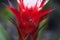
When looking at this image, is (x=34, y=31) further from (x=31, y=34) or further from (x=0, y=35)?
(x=0, y=35)

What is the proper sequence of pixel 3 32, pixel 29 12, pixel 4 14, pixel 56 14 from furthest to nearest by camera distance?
pixel 56 14
pixel 4 14
pixel 3 32
pixel 29 12

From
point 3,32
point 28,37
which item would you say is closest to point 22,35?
point 28,37

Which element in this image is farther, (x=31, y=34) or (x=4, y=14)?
(x=4, y=14)

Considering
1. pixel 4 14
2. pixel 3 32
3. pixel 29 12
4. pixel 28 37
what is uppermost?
pixel 4 14

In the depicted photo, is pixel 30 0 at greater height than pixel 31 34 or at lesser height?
greater

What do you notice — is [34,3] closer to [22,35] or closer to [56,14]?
[22,35]

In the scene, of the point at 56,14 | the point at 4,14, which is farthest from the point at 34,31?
the point at 56,14

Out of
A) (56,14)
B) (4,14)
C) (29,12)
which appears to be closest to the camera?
(29,12)
